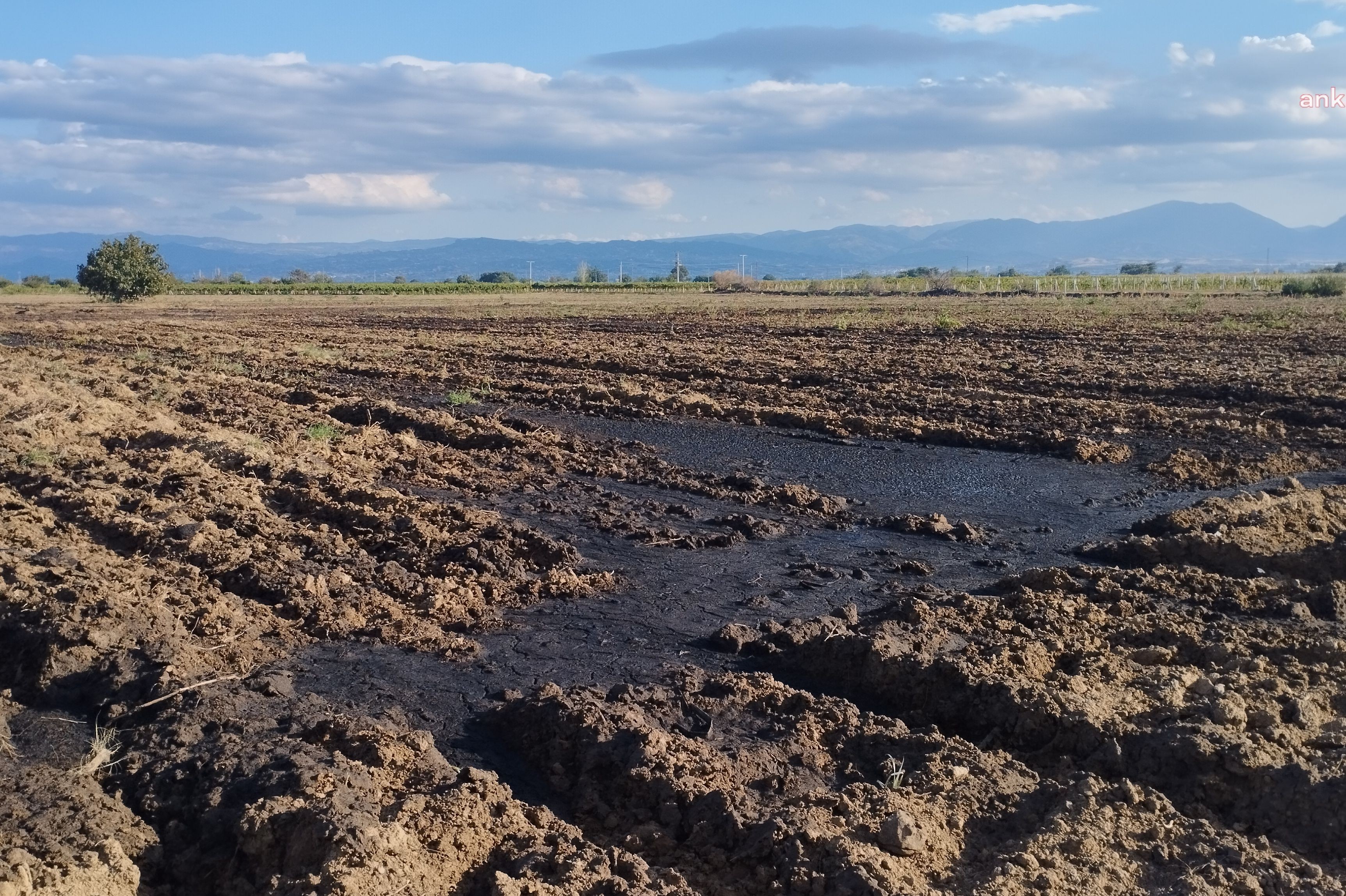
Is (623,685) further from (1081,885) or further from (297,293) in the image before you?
(297,293)

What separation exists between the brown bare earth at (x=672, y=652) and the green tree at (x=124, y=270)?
43467mm

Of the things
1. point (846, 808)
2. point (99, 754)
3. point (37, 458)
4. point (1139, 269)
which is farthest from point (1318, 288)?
point (1139, 269)

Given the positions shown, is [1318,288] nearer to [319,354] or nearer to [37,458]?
[319,354]

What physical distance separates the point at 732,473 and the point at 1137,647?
18.3ft

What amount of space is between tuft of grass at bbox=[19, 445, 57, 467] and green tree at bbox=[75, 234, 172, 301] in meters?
47.1

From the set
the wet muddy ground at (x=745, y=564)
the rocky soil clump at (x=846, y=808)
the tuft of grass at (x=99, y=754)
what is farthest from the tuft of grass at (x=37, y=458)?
the rocky soil clump at (x=846, y=808)

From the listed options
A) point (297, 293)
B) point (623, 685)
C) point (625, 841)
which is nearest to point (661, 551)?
point (623, 685)

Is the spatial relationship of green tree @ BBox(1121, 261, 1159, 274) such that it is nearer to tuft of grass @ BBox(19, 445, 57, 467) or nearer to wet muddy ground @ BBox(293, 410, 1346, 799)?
wet muddy ground @ BBox(293, 410, 1346, 799)

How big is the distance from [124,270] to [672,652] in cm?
5402

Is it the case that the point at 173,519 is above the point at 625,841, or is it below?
above

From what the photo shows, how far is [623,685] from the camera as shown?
5.39 meters

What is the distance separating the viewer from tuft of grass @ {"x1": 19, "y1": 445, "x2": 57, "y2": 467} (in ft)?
32.3

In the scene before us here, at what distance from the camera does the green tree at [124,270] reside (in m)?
51.6

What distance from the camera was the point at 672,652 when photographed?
240 inches
